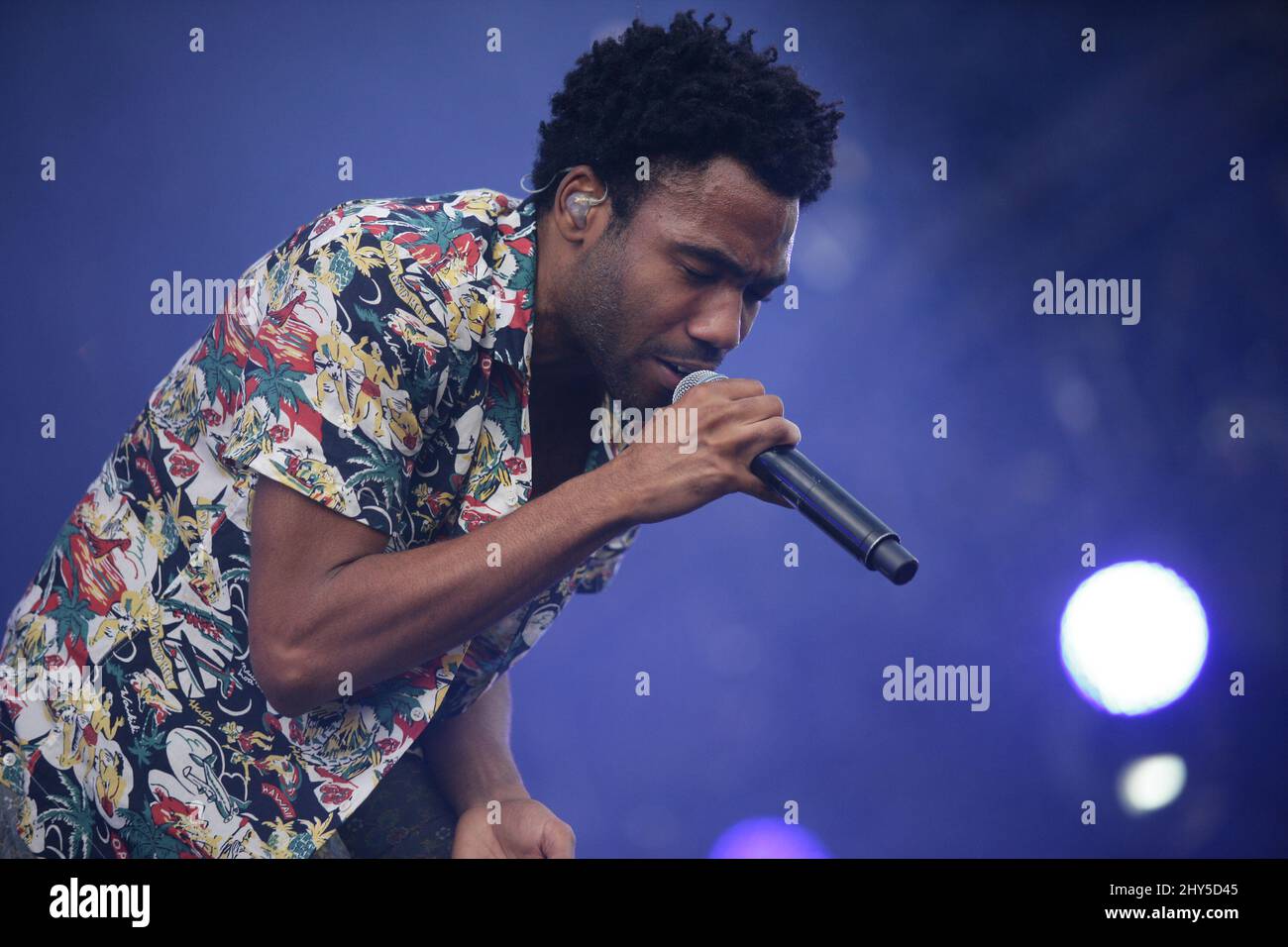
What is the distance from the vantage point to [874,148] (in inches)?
99.7

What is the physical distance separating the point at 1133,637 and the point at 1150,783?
0.37 m

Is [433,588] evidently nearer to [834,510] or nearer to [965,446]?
[834,510]

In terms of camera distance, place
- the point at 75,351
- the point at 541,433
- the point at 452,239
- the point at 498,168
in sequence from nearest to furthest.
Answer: the point at 452,239, the point at 541,433, the point at 75,351, the point at 498,168

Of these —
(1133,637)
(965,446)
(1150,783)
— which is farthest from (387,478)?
(1150,783)

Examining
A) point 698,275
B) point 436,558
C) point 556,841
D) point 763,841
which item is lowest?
point 763,841

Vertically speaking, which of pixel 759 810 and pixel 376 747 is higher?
pixel 376 747

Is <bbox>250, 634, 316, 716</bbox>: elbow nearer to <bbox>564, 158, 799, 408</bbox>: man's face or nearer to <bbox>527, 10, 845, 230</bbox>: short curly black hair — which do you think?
<bbox>564, 158, 799, 408</bbox>: man's face

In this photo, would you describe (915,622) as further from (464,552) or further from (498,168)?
(464,552)

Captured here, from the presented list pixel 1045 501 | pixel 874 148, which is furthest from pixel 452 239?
pixel 1045 501

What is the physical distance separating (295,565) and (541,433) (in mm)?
454

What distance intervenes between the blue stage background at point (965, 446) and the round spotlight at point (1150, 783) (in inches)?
1.4

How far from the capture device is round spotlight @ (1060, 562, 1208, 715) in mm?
2648

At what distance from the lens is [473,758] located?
1515mm
